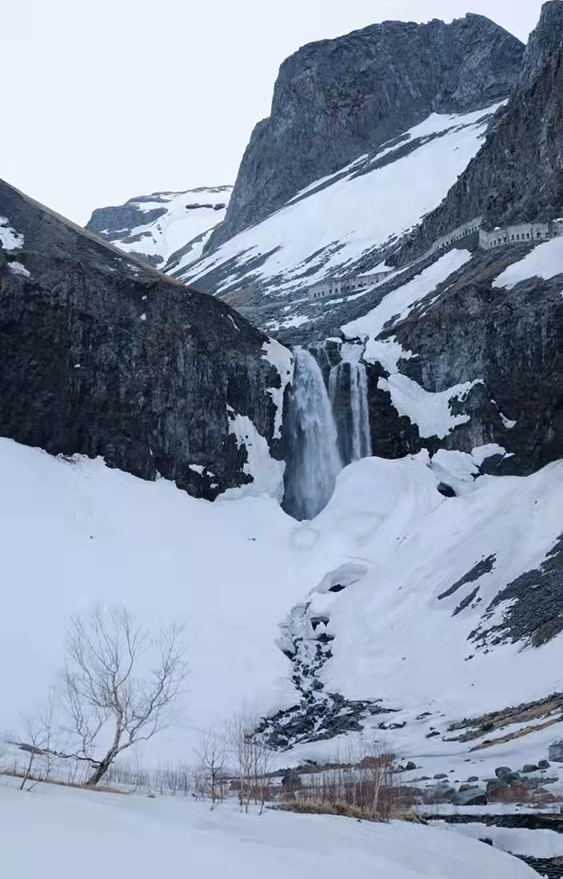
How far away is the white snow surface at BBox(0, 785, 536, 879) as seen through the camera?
8.92 m

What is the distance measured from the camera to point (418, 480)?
44656 mm

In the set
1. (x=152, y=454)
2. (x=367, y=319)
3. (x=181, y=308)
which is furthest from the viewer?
(x=367, y=319)

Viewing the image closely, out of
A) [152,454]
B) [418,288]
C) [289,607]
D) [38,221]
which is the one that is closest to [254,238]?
[418,288]

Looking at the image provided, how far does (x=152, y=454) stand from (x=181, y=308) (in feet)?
32.9

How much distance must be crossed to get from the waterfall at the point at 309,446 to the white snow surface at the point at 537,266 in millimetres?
13247

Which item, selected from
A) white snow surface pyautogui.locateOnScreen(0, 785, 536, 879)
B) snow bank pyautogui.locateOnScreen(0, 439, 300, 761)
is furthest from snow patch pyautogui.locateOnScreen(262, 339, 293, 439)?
white snow surface pyautogui.locateOnScreen(0, 785, 536, 879)

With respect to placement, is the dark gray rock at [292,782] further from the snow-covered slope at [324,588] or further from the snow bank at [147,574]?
the snow bank at [147,574]

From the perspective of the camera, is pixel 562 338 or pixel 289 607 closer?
pixel 289 607

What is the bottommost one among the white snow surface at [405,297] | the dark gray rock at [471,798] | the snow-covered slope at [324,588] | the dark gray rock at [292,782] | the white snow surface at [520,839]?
the dark gray rock at [292,782]

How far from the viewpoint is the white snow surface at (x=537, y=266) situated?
51.2 m

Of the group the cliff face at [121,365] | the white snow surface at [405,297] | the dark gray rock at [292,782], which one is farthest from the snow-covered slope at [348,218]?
the dark gray rock at [292,782]

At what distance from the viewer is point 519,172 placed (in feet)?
235

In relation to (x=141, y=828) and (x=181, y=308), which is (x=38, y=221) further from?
(x=141, y=828)

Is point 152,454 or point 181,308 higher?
point 181,308
